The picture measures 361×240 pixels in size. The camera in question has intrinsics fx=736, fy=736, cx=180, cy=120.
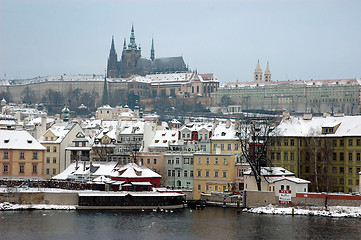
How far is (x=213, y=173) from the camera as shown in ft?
221

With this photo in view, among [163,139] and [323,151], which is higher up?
[163,139]

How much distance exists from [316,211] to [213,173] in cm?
1296

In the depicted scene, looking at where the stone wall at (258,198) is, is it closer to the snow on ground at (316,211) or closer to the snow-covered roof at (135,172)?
the snow on ground at (316,211)

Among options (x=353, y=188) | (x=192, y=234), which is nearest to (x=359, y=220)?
(x=353, y=188)

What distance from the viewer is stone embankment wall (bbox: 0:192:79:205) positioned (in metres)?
58.8

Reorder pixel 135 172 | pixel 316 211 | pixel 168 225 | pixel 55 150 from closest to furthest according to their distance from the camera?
pixel 168 225
pixel 316 211
pixel 135 172
pixel 55 150

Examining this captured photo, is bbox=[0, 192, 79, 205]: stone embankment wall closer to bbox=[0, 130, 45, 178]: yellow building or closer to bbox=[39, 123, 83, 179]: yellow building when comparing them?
bbox=[0, 130, 45, 178]: yellow building

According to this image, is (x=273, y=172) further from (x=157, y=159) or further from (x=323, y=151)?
(x=157, y=159)

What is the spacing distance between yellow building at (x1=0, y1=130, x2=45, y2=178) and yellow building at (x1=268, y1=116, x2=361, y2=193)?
22.2 m

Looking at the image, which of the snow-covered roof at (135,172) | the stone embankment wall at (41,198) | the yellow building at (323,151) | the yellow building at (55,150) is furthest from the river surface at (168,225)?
the yellow building at (55,150)

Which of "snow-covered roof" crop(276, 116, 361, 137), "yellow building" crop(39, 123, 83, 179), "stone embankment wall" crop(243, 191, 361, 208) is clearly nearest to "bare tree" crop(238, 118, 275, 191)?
"stone embankment wall" crop(243, 191, 361, 208)

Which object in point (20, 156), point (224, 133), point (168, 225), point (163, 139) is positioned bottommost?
point (168, 225)

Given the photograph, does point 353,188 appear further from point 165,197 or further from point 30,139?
point 30,139

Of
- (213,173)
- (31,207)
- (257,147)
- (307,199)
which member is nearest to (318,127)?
(257,147)
